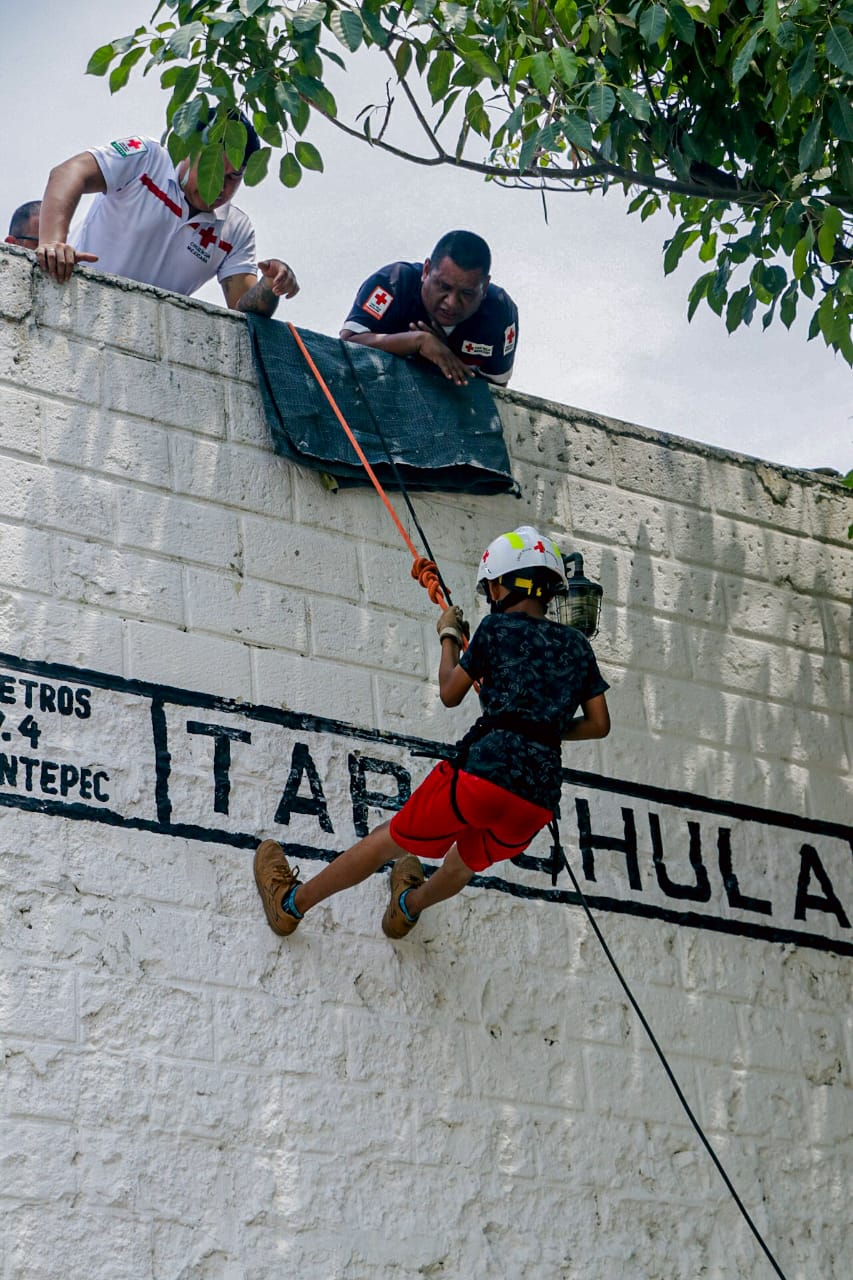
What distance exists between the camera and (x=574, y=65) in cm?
623

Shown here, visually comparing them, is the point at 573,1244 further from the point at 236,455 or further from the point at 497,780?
the point at 236,455

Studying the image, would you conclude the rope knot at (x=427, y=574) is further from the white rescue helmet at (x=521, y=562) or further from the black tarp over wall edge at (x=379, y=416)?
the black tarp over wall edge at (x=379, y=416)

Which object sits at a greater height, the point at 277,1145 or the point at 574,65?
the point at 574,65

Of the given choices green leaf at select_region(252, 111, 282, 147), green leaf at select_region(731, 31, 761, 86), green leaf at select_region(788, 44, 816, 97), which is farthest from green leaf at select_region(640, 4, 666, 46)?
green leaf at select_region(252, 111, 282, 147)

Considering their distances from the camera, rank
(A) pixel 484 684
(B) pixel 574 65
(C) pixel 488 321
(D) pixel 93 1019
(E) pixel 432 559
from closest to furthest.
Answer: (D) pixel 93 1019, (A) pixel 484 684, (B) pixel 574 65, (E) pixel 432 559, (C) pixel 488 321

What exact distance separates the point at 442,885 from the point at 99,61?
2.95 meters

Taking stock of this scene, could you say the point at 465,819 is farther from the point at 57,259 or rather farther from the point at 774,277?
the point at 774,277

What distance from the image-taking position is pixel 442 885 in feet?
18.9

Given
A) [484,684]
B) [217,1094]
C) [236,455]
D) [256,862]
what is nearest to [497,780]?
[484,684]

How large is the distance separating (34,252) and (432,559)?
5.55 ft

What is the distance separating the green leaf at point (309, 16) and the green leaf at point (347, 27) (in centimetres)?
5

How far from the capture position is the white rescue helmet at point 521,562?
5.81 metres

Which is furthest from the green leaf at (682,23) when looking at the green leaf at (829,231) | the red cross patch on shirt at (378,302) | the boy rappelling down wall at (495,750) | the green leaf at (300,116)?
the boy rappelling down wall at (495,750)

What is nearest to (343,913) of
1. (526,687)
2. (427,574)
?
(526,687)
